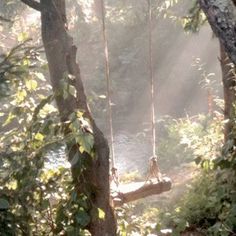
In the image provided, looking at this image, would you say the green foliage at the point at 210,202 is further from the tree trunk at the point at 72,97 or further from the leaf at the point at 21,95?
the leaf at the point at 21,95

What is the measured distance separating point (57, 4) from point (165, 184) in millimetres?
1987

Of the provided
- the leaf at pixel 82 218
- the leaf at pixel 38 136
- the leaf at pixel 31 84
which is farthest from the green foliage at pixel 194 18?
the leaf at pixel 82 218

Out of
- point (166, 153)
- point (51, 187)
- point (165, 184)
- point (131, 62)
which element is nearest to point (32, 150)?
point (51, 187)

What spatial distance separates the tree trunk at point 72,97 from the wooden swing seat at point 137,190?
0.31 metres

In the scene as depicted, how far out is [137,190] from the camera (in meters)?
4.23

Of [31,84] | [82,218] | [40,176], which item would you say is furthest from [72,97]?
[82,218]

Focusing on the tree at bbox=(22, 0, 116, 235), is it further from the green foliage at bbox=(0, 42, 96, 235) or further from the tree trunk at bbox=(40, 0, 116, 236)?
the green foliage at bbox=(0, 42, 96, 235)

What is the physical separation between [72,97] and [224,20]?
1.51 meters

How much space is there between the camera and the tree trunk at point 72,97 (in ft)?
11.6

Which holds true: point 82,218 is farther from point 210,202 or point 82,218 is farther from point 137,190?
point 210,202

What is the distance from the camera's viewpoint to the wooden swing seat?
157 inches

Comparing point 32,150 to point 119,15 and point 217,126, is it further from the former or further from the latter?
point 119,15

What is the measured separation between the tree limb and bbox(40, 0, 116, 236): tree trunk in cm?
139

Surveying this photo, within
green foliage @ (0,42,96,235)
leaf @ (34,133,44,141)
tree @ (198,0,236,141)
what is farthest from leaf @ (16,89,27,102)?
tree @ (198,0,236,141)
